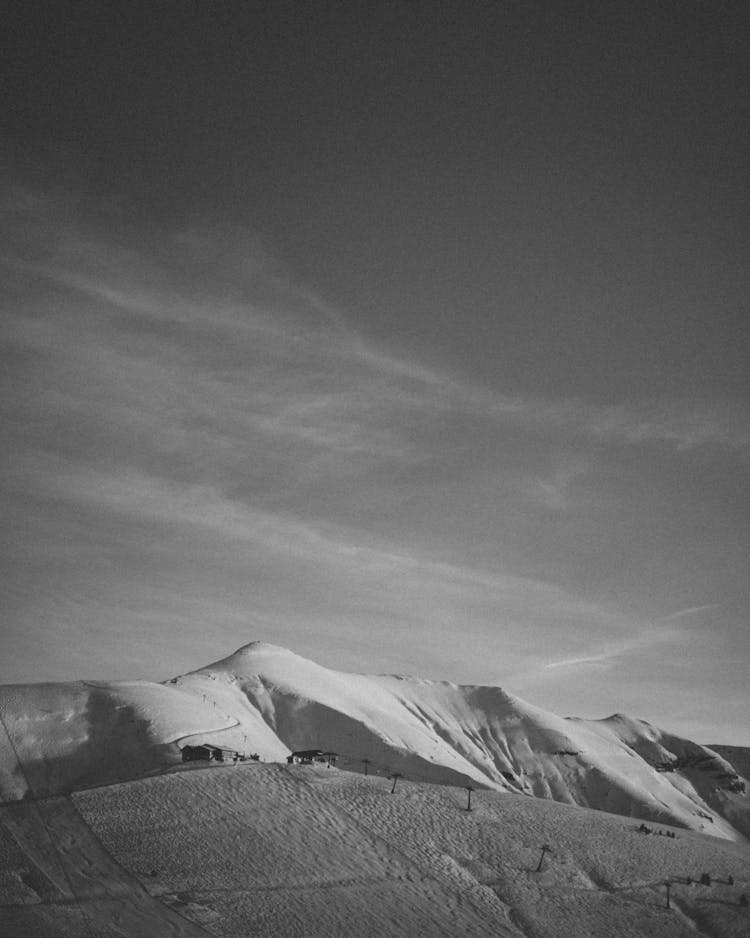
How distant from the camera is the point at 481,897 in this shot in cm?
3747

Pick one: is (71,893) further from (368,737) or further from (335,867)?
(368,737)

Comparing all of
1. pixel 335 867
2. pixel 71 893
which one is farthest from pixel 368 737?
pixel 71 893

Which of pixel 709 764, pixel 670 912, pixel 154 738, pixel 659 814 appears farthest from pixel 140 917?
pixel 709 764

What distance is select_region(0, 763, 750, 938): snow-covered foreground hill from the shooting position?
32531 millimetres

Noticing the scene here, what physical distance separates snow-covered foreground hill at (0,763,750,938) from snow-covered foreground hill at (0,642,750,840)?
16.6 meters

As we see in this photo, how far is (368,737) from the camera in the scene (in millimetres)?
100938

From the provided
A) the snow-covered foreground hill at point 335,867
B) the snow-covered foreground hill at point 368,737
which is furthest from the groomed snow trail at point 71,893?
the snow-covered foreground hill at point 368,737

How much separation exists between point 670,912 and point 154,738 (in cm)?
5177

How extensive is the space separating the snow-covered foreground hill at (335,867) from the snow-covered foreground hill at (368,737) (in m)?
16.6

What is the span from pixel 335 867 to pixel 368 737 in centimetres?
6402

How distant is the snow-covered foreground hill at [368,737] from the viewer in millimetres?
74438

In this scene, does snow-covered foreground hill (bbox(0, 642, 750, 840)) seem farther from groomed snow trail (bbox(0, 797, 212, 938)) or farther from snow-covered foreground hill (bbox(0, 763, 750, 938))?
groomed snow trail (bbox(0, 797, 212, 938))

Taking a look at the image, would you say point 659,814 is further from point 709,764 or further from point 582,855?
point 582,855

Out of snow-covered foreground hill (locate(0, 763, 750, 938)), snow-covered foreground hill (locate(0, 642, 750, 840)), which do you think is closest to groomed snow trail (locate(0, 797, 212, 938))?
snow-covered foreground hill (locate(0, 763, 750, 938))
